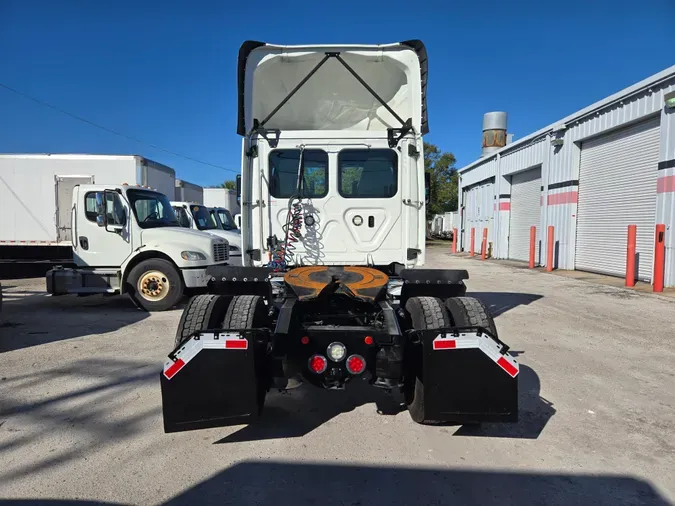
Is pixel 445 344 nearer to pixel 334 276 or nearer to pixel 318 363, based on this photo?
pixel 318 363

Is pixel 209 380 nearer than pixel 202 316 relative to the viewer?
Yes

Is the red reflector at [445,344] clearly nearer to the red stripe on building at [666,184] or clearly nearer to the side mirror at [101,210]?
the side mirror at [101,210]

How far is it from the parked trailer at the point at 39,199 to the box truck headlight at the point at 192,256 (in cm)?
462

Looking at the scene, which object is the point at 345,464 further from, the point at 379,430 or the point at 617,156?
the point at 617,156

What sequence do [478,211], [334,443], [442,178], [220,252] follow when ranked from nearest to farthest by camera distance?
1. [334,443]
2. [220,252]
3. [478,211]
4. [442,178]

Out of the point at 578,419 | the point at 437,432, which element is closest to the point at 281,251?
the point at 437,432

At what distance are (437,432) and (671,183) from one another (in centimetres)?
1082

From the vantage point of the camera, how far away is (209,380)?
119 inches

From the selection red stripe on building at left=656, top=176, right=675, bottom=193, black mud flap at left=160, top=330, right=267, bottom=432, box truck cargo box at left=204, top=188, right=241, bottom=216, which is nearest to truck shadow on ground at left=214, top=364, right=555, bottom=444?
black mud flap at left=160, top=330, right=267, bottom=432

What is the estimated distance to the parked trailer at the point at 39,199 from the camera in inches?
479

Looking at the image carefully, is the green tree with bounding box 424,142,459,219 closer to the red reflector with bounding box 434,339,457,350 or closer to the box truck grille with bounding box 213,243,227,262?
the box truck grille with bounding box 213,243,227,262

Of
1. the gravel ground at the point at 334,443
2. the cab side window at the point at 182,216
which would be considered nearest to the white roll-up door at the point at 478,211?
the cab side window at the point at 182,216

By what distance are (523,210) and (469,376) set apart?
19137mm

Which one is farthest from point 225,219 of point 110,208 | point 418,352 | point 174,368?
point 418,352
